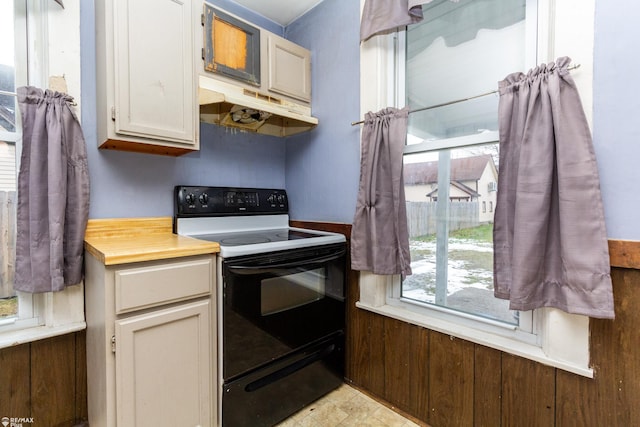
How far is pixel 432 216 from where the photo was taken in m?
1.56

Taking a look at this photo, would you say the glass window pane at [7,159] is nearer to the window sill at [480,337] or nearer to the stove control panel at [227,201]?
the stove control panel at [227,201]

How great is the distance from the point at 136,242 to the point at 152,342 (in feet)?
1.52

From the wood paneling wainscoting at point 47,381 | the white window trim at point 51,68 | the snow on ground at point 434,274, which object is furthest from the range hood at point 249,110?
the wood paneling wainscoting at point 47,381

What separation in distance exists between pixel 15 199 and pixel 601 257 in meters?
2.41

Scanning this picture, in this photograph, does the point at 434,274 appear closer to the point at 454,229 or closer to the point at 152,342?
the point at 454,229

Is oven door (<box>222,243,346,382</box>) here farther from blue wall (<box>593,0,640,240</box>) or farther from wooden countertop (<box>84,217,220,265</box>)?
blue wall (<box>593,0,640,240</box>)

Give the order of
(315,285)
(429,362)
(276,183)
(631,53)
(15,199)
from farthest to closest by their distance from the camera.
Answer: (276,183) → (315,285) → (429,362) → (15,199) → (631,53)

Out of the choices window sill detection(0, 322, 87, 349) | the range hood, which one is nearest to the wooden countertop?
window sill detection(0, 322, 87, 349)

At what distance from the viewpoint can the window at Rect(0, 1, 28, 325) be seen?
134 centimetres

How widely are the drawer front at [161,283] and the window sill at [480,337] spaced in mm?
944

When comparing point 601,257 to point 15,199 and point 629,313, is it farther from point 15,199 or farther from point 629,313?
point 15,199

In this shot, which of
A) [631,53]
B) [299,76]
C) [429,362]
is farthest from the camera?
[299,76]

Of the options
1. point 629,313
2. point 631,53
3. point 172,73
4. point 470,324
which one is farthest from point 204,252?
point 631,53

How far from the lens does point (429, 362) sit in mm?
1488
